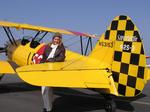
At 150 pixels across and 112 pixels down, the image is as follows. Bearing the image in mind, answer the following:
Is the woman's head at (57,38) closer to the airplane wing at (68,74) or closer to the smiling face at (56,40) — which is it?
the smiling face at (56,40)

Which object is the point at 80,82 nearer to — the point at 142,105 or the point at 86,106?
the point at 86,106

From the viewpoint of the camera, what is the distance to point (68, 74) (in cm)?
616

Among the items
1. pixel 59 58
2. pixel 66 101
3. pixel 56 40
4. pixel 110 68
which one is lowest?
pixel 66 101

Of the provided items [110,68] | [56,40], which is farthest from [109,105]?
[56,40]

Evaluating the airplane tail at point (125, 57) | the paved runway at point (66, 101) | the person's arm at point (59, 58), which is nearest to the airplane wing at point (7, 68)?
the paved runway at point (66, 101)

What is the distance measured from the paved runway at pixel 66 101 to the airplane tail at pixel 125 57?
40.6 inches

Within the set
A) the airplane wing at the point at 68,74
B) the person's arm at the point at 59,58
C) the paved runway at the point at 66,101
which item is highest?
the person's arm at the point at 59,58

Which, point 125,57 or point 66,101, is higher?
point 125,57

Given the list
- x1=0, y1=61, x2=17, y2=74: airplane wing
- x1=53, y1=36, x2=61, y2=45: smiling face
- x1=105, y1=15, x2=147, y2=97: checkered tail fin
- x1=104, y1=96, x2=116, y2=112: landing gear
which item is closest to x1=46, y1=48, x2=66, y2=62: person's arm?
x1=53, y1=36, x2=61, y2=45: smiling face

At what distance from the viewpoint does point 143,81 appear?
6582 mm

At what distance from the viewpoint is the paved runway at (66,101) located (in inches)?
297

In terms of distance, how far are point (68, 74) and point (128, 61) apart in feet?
4.09

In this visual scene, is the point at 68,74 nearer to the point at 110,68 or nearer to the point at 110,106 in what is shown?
the point at 110,68

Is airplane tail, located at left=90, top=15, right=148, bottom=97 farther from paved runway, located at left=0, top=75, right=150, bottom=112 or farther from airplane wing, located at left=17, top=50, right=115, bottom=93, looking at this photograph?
paved runway, located at left=0, top=75, right=150, bottom=112
